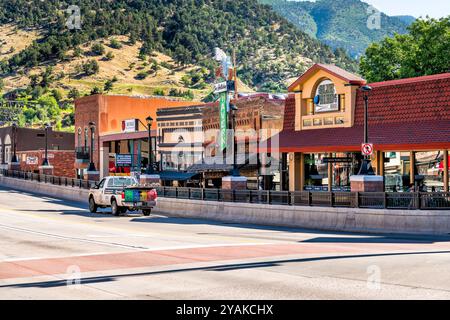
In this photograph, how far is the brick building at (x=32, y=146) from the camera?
320ft

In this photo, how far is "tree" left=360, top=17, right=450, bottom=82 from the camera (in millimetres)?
65812

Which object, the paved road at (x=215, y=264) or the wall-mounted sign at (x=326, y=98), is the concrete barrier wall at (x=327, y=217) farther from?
the wall-mounted sign at (x=326, y=98)

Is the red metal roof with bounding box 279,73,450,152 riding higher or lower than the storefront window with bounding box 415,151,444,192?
higher

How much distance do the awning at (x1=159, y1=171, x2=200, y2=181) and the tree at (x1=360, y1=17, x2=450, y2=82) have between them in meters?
22.7

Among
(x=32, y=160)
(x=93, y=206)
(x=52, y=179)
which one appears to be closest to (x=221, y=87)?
(x=93, y=206)

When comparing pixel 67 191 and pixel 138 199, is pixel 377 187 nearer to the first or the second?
pixel 138 199

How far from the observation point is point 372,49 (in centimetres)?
7381

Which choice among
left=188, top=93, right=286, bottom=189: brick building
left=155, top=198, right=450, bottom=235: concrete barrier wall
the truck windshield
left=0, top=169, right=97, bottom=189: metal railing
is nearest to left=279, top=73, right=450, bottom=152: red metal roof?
left=155, top=198, right=450, bottom=235: concrete barrier wall

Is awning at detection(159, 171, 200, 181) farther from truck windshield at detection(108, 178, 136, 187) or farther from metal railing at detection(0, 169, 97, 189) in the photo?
truck windshield at detection(108, 178, 136, 187)

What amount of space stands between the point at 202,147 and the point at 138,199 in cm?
1962

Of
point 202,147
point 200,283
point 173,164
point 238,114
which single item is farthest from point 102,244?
point 173,164

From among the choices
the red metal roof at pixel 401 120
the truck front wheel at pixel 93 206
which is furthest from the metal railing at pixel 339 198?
the truck front wheel at pixel 93 206

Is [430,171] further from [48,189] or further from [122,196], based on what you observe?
[48,189]

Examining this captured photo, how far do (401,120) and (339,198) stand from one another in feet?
26.0
